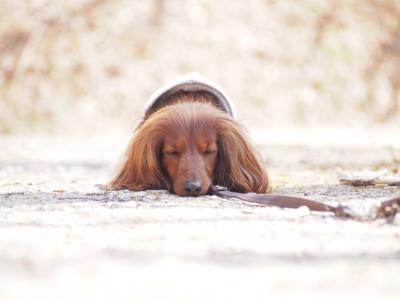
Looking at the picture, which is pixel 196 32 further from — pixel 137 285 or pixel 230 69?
pixel 137 285

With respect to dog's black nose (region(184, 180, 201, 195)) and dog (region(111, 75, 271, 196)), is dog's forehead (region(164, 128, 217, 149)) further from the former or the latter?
dog's black nose (region(184, 180, 201, 195))

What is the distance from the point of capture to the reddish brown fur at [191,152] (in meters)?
5.37

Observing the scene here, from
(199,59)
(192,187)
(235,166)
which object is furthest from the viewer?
(199,59)

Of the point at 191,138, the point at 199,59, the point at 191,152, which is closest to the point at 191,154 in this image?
the point at 191,152

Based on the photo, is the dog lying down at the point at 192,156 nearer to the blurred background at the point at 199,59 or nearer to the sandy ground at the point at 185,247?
the sandy ground at the point at 185,247

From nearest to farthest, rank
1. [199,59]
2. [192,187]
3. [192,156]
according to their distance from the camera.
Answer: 1. [192,187]
2. [192,156]
3. [199,59]

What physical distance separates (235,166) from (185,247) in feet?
8.19

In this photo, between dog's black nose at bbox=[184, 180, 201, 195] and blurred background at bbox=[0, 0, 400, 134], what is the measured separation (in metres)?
10.2

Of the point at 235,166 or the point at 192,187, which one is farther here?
the point at 235,166

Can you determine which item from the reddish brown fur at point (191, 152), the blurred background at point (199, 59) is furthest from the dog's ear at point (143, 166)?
the blurred background at point (199, 59)

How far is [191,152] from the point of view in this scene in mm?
5289

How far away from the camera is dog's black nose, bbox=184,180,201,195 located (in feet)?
16.4

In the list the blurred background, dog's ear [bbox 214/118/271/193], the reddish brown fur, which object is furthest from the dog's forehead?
the blurred background

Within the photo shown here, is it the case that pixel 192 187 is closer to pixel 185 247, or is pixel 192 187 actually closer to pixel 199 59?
pixel 185 247
